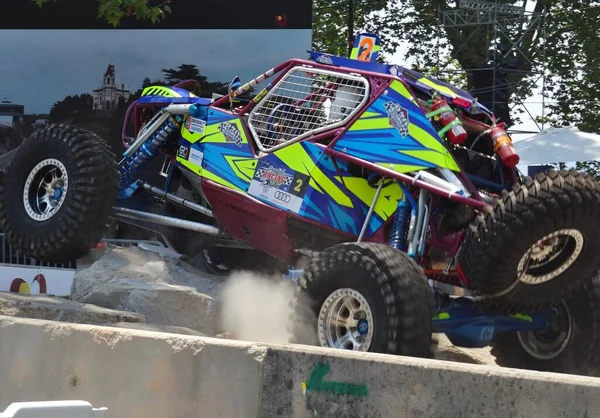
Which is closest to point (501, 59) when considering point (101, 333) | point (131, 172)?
point (131, 172)

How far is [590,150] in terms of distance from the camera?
16.7 metres

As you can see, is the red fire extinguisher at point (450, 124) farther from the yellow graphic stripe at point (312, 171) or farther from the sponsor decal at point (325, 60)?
the sponsor decal at point (325, 60)

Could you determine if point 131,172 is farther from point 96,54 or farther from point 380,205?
point 96,54

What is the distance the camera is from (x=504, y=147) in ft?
21.0

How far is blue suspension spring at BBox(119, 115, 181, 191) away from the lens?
8.11 meters

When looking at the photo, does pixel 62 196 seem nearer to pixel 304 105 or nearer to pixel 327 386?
pixel 304 105

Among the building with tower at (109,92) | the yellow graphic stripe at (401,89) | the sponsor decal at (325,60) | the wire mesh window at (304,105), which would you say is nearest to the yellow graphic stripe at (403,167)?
the yellow graphic stripe at (401,89)

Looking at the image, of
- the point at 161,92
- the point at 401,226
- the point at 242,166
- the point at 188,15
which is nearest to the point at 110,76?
the point at 188,15

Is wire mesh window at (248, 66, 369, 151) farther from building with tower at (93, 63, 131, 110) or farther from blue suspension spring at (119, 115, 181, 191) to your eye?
building with tower at (93, 63, 131, 110)

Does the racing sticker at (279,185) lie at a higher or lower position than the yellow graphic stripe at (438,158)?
lower

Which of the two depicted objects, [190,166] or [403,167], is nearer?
[403,167]

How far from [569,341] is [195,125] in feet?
11.8

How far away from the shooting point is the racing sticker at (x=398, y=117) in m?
6.36

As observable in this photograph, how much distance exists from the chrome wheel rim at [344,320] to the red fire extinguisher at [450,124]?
1383 mm
